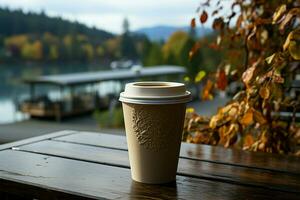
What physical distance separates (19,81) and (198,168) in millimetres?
17881

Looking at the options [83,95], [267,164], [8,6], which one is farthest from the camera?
[83,95]

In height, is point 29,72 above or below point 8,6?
below

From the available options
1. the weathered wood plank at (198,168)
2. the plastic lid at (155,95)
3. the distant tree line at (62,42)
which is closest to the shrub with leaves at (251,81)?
the weathered wood plank at (198,168)

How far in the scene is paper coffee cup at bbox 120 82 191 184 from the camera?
0.95 meters

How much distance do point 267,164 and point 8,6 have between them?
1344cm

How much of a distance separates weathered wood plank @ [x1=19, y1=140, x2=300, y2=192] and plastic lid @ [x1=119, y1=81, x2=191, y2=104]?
0.24 meters

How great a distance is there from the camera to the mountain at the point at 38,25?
13828 millimetres

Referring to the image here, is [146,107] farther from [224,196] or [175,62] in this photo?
[175,62]

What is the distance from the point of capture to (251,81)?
4.76 ft

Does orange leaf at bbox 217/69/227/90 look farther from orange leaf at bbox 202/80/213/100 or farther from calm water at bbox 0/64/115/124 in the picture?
calm water at bbox 0/64/115/124

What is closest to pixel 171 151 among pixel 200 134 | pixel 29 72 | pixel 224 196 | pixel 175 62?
pixel 224 196

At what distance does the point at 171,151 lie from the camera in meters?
0.99

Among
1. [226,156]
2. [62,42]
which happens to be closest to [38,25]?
[62,42]

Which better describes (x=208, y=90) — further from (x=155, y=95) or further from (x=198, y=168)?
(x=155, y=95)
